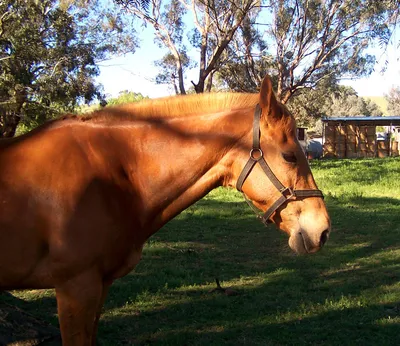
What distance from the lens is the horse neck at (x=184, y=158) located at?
301 cm

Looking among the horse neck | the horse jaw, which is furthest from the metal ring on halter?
the horse jaw

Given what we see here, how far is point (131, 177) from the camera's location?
9.87ft

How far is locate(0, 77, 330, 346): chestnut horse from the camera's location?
2.72m

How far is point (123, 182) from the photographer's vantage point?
2.95m

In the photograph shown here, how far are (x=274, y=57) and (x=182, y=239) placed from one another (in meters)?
25.1

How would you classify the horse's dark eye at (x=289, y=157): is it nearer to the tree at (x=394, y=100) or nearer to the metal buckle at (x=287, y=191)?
the metal buckle at (x=287, y=191)

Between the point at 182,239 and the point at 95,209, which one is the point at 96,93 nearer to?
the point at 182,239

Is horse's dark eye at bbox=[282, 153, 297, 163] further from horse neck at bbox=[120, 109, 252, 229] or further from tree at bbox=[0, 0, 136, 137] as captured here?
tree at bbox=[0, 0, 136, 137]

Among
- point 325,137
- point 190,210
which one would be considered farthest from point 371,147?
point 190,210

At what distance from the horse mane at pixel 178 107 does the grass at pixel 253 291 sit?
7.85 ft

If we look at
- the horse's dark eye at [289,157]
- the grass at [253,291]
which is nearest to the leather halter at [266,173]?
the horse's dark eye at [289,157]

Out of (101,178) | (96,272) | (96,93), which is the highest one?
(96,93)

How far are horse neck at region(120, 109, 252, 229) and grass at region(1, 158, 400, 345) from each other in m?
2.13

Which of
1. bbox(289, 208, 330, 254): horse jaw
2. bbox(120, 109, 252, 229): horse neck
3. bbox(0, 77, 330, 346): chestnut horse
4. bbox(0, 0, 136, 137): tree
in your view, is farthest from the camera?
bbox(0, 0, 136, 137): tree
